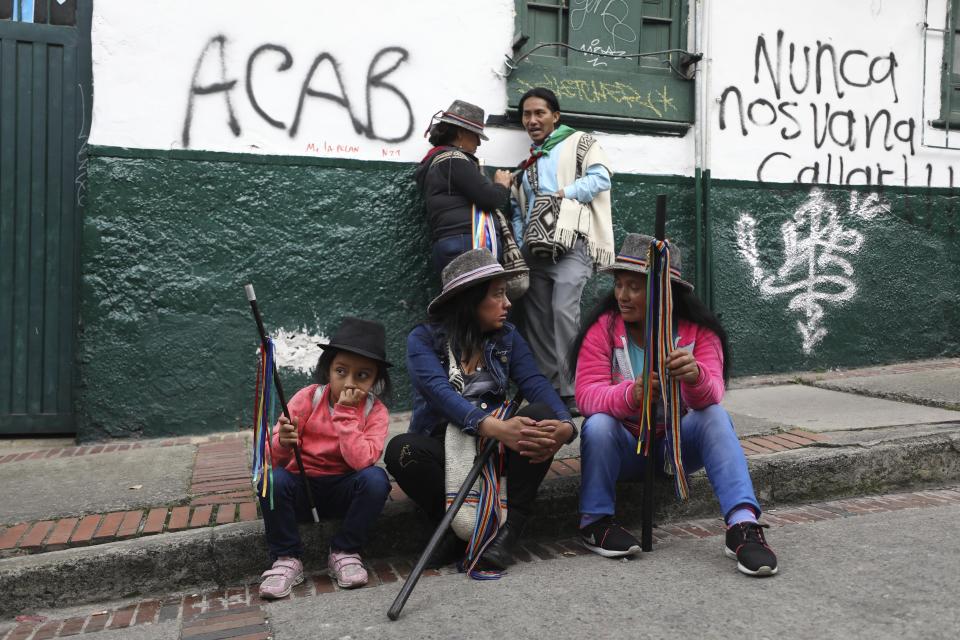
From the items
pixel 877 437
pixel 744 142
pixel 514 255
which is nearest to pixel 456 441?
pixel 514 255

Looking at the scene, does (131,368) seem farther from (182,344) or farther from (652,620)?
(652,620)

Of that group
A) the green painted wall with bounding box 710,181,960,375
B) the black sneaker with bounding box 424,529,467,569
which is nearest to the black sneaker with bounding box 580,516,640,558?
the black sneaker with bounding box 424,529,467,569

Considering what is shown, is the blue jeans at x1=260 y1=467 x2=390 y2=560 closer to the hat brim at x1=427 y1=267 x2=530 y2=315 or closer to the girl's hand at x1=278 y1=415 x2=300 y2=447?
the girl's hand at x1=278 y1=415 x2=300 y2=447

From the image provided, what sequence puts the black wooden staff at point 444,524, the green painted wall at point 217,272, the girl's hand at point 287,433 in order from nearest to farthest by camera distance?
the black wooden staff at point 444,524 < the girl's hand at point 287,433 < the green painted wall at point 217,272

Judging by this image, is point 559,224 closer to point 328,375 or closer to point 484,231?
point 484,231

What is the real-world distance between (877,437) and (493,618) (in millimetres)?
2358

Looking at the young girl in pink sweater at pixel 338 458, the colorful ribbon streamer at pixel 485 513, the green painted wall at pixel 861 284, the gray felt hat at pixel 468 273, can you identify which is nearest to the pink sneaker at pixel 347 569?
the young girl in pink sweater at pixel 338 458

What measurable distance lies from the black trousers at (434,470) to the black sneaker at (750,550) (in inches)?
28.2

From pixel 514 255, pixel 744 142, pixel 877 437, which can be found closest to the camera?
pixel 877 437

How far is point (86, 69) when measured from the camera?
15.8ft

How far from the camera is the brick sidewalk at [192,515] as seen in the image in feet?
9.88

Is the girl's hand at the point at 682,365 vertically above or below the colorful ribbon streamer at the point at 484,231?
below

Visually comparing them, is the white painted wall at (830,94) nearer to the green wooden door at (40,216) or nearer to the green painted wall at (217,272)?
the green painted wall at (217,272)

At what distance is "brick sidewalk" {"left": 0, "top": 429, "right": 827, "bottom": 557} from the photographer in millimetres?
3012
